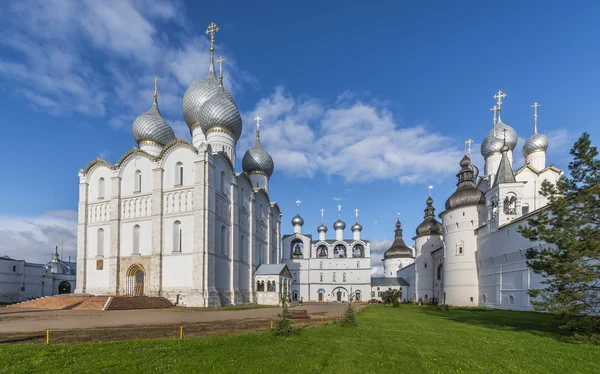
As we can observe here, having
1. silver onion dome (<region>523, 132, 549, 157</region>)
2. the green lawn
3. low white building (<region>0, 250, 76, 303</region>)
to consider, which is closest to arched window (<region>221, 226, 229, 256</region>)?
the green lawn

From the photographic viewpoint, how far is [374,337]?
12.3 meters

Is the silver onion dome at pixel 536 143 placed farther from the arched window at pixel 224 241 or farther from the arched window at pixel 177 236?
the arched window at pixel 177 236

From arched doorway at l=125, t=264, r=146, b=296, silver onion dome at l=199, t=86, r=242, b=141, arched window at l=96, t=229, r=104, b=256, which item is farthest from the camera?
silver onion dome at l=199, t=86, r=242, b=141

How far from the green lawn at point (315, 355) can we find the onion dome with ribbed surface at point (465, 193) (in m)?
25.4

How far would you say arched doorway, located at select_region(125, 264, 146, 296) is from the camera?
34531 mm

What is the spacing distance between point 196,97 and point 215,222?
17.4 metres

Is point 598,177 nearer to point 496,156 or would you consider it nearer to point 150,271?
point 150,271

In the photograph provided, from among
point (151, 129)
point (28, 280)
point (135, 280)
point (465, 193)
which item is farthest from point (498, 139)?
point (28, 280)

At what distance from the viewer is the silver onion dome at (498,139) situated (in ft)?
144

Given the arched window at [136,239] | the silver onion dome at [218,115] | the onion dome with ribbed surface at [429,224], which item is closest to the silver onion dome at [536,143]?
the onion dome with ribbed surface at [429,224]

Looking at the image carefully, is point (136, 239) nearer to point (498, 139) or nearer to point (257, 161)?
point (257, 161)

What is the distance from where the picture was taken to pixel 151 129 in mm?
41844

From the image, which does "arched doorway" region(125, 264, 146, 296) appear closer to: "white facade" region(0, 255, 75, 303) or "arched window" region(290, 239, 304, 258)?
"white facade" region(0, 255, 75, 303)

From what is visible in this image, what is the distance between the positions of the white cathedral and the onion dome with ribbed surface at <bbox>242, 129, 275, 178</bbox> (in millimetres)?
4743
